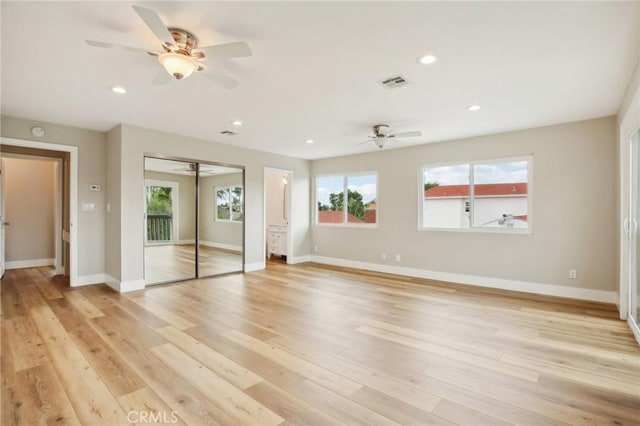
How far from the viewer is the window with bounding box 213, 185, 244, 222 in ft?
19.3

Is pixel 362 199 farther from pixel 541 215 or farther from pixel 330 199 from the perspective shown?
pixel 541 215

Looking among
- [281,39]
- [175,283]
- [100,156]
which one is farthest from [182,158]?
[281,39]

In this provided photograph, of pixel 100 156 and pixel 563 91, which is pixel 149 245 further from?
pixel 563 91

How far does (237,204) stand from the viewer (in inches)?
241

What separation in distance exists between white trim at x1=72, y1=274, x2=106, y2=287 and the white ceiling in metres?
2.38

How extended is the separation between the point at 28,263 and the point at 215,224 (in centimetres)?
416

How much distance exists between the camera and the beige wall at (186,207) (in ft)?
17.6

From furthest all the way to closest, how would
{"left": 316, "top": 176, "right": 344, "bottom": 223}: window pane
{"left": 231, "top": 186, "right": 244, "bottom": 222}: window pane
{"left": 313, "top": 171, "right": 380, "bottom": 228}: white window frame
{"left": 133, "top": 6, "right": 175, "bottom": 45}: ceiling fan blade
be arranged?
{"left": 316, "top": 176, "right": 344, "bottom": 223}: window pane
{"left": 313, "top": 171, "right": 380, "bottom": 228}: white window frame
{"left": 231, "top": 186, "right": 244, "bottom": 222}: window pane
{"left": 133, "top": 6, "right": 175, "bottom": 45}: ceiling fan blade

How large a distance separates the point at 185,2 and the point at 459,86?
258cm

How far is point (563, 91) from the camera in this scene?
333cm

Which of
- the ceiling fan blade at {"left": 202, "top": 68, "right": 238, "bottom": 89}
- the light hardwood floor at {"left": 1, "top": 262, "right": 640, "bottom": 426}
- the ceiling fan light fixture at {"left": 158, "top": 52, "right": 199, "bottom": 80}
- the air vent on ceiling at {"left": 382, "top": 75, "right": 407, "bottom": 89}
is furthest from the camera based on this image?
the air vent on ceiling at {"left": 382, "top": 75, "right": 407, "bottom": 89}

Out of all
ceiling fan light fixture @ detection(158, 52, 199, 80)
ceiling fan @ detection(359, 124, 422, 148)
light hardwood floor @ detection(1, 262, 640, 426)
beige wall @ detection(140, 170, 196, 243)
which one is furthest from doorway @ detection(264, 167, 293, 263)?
ceiling fan light fixture @ detection(158, 52, 199, 80)

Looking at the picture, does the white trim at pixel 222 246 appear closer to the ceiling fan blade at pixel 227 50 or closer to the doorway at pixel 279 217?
the doorway at pixel 279 217

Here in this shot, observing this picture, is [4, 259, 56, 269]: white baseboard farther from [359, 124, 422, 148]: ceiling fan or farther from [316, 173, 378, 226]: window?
[359, 124, 422, 148]: ceiling fan
